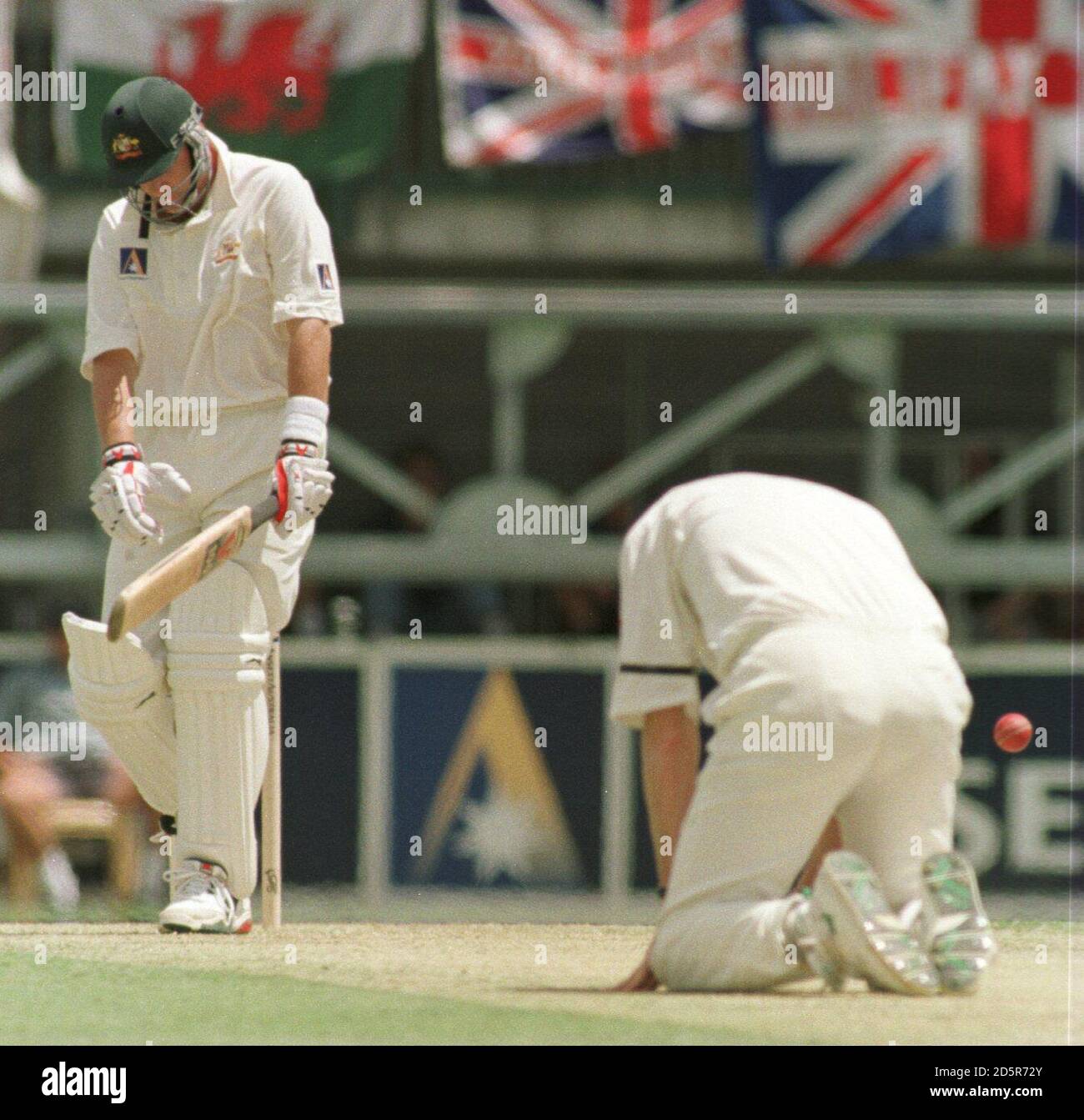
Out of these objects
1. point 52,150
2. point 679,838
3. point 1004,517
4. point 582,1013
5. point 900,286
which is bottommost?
point 582,1013

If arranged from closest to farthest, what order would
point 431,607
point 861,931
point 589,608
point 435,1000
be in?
point 861,931
point 435,1000
point 431,607
point 589,608

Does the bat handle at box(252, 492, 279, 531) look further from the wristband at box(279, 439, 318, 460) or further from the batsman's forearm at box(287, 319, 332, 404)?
the batsman's forearm at box(287, 319, 332, 404)

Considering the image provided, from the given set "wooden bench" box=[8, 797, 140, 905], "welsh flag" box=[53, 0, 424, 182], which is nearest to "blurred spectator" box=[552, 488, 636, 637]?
"welsh flag" box=[53, 0, 424, 182]

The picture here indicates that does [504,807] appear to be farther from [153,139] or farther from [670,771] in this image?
[670,771]

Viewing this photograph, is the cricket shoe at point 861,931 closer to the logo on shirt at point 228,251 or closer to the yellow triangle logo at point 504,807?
the logo on shirt at point 228,251

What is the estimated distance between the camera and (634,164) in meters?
12.9

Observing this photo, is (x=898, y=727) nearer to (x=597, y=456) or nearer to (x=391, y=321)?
(x=391, y=321)

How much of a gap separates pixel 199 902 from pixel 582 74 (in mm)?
6575

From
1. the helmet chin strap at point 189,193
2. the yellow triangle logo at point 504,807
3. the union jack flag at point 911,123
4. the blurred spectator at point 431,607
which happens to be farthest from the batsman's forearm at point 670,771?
the union jack flag at point 911,123

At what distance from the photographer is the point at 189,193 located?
19.0 ft

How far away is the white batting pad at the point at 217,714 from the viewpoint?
575cm

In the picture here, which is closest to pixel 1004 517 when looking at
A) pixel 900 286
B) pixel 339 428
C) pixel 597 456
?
pixel 900 286

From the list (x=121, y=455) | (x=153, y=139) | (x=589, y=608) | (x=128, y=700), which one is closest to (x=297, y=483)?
(x=121, y=455)

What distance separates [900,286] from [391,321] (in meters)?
3.06
